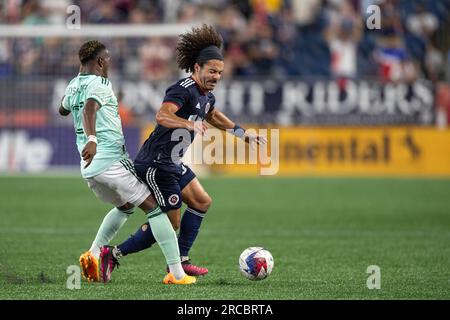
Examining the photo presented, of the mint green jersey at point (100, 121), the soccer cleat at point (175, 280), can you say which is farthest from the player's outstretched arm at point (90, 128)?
the soccer cleat at point (175, 280)

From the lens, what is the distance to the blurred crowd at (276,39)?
23.0 metres

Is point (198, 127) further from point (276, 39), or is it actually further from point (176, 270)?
point (276, 39)

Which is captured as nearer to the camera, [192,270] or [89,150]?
[89,150]

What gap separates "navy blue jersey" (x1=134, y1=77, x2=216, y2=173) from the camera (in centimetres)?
877

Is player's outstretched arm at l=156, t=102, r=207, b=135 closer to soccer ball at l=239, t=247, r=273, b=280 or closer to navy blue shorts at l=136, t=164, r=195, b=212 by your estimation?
navy blue shorts at l=136, t=164, r=195, b=212

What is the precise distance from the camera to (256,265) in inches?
342

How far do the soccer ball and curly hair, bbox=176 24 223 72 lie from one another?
1.82m

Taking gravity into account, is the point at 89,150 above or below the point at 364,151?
above

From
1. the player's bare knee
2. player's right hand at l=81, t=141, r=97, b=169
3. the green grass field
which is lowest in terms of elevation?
the green grass field

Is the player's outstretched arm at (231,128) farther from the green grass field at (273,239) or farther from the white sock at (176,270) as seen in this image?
the white sock at (176,270)

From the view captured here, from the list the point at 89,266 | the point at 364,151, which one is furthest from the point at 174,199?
the point at 364,151

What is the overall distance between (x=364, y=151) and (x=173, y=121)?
49.6ft

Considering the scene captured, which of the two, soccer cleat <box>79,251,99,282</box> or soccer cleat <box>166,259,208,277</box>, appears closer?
soccer cleat <box>79,251,99,282</box>

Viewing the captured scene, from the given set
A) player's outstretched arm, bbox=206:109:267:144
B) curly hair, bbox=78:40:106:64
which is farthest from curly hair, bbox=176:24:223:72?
curly hair, bbox=78:40:106:64
